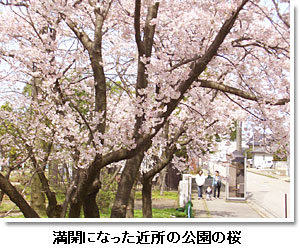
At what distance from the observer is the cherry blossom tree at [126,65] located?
8.18ft

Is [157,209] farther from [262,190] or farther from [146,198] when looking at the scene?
[262,190]

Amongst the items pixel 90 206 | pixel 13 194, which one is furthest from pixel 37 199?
pixel 13 194

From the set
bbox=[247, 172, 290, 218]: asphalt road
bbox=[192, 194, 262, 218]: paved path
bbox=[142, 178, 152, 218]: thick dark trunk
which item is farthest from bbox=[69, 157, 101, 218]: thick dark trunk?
bbox=[247, 172, 290, 218]: asphalt road

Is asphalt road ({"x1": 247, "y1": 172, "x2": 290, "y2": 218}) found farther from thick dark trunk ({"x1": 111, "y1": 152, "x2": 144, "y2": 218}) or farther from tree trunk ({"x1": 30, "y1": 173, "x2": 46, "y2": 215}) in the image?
thick dark trunk ({"x1": 111, "y1": 152, "x2": 144, "y2": 218})

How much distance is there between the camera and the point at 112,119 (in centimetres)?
362

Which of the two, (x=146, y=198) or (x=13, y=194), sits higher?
(x=13, y=194)

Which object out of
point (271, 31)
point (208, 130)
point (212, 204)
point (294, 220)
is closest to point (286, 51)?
point (271, 31)

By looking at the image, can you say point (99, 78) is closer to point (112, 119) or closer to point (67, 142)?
point (67, 142)

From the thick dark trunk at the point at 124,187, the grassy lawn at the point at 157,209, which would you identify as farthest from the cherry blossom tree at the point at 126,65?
the grassy lawn at the point at 157,209

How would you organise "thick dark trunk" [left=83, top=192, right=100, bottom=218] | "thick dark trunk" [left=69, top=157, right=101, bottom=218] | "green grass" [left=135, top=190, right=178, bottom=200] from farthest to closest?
"green grass" [left=135, top=190, right=178, bottom=200] → "thick dark trunk" [left=83, top=192, right=100, bottom=218] → "thick dark trunk" [left=69, top=157, right=101, bottom=218]

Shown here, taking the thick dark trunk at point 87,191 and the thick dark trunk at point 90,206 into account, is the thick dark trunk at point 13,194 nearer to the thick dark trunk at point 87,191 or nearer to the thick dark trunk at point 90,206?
→ the thick dark trunk at point 87,191

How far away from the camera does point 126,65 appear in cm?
401

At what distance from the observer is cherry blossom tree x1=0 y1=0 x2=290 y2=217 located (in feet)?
8.18

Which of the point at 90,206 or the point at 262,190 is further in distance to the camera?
the point at 262,190
